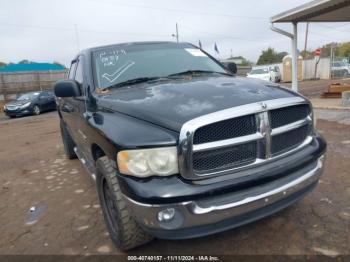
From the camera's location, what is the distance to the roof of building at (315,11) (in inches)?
361

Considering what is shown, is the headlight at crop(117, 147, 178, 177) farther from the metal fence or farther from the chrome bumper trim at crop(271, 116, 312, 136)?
the metal fence

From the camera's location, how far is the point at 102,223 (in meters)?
3.33

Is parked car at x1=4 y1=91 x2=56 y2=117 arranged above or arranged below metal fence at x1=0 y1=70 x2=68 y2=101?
below

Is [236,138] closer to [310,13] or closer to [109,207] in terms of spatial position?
[109,207]

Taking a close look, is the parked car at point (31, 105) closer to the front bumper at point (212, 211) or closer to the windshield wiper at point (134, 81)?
the windshield wiper at point (134, 81)

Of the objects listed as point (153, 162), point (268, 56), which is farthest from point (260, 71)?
point (268, 56)

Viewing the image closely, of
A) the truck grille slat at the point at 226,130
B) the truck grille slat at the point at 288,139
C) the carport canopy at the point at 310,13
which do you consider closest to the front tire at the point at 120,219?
the truck grille slat at the point at 226,130

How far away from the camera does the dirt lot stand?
266 cm

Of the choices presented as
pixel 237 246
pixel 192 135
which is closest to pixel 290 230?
pixel 237 246

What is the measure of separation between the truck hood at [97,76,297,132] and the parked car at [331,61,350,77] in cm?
2829

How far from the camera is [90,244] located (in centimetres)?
293

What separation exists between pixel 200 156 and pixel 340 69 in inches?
1176

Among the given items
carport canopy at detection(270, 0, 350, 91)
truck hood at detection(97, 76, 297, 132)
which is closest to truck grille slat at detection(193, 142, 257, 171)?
truck hood at detection(97, 76, 297, 132)

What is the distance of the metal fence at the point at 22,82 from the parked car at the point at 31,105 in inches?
263
